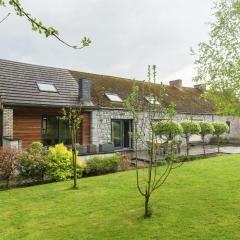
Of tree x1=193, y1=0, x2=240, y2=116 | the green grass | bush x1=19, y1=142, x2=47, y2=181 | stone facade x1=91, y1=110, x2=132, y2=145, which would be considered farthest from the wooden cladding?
tree x1=193, y1=0, x2=240, y2=116

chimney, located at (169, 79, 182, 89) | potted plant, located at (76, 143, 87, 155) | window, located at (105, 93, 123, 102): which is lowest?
potted plant, located at (76, 143, 87, 155)

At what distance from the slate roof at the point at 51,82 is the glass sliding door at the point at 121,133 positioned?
1378 millimetres

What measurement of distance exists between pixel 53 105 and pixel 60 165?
18.6 ft

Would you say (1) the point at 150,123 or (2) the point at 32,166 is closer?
(1) the point at 150,123

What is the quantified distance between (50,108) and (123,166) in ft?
19.9

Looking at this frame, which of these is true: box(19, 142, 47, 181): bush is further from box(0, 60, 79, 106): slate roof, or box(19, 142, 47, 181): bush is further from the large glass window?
the large glass window

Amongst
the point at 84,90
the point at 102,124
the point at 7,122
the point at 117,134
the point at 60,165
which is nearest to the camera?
the point at 60,165

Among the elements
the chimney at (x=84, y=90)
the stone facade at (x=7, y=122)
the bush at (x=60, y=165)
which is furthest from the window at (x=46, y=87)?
the bush at (x=60, y=165)

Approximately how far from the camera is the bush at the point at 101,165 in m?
14.8

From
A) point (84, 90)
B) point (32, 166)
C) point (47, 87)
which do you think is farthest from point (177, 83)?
point (32, 166)

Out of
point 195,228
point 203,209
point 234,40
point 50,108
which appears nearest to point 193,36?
point 234,40

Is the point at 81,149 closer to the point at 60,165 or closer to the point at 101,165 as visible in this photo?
the point at 101,165

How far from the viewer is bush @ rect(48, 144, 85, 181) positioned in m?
13.2

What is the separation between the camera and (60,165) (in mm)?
13430
